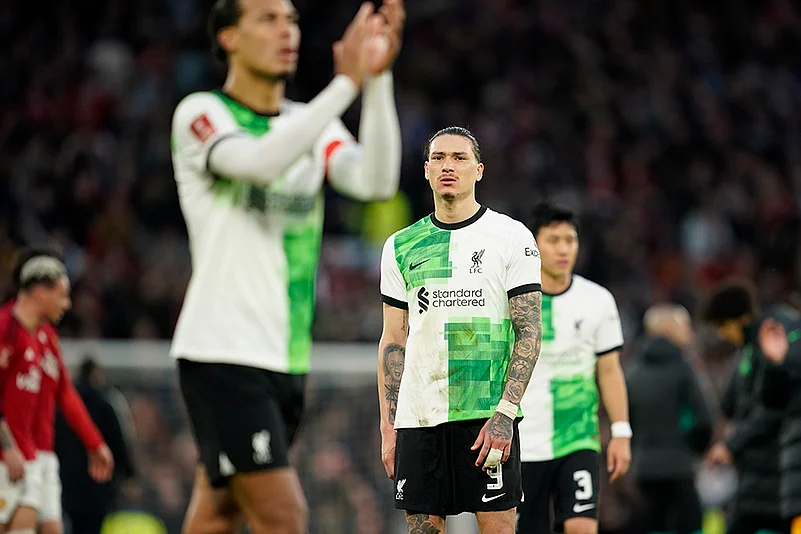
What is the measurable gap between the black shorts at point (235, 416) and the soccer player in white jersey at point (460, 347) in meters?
0.71

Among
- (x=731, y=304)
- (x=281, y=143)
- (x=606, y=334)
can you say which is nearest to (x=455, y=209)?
(x=281, y=143)

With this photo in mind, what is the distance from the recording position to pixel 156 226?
1659cm

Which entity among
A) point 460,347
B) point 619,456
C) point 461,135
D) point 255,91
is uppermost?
point 255,91

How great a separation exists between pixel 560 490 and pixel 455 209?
2805mm

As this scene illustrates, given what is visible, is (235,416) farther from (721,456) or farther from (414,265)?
(721,456)

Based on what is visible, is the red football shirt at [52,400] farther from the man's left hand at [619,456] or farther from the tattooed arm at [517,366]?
the tattooed arm at [517,366]

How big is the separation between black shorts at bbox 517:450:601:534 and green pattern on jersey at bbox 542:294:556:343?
2.02ft

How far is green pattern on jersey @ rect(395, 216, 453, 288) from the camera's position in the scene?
4.99 meters

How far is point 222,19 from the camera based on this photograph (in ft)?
20.0

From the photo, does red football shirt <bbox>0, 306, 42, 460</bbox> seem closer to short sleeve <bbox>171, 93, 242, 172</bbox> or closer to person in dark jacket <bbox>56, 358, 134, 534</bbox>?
person in dark jacket <bbox>56, 358, 134, 534</bbox>

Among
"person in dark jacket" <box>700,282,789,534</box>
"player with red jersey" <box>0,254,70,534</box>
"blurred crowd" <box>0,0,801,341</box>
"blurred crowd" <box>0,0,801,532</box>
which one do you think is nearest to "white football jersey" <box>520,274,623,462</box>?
"person in dark jacket" <box>700,282,789,534</box>

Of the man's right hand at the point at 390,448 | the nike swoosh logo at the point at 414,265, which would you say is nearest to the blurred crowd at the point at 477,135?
the man's right hand at the point at 390,448

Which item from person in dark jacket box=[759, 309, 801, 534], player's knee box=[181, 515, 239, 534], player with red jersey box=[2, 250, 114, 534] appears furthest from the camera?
player with red jersey box=[2, 250, 114, 534]

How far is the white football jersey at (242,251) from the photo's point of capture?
5617 millimetres
